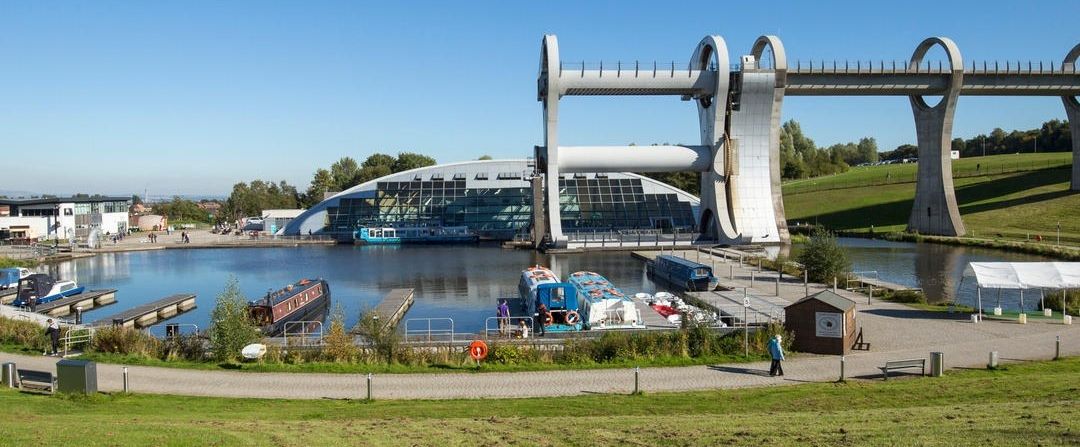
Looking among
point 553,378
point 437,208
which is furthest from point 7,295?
point 437,208

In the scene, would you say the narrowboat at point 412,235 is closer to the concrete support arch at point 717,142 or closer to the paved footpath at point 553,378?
the concrete support arch at point 717,142

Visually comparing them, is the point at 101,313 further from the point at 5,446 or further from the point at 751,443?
the point at 751,443

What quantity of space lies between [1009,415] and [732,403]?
437 centimetres

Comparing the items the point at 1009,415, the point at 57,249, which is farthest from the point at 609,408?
the point at 57,249

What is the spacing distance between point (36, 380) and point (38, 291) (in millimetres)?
19222

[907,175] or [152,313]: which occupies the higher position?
[907,175]

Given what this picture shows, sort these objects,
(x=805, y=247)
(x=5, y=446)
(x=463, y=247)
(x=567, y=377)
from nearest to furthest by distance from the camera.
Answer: (x=5, y=446)
(x=567, y=377)
(x=805, y=247)
(x=463, y=247)

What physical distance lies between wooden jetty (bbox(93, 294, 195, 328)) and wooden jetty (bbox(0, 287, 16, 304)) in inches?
261

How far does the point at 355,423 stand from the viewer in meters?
12.7

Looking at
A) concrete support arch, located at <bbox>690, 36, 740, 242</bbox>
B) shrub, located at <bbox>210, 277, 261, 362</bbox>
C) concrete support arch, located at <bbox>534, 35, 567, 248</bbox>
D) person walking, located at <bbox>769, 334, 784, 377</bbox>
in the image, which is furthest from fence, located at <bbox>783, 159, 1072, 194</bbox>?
shrub, located at <bbox>210, 277, 261, 362</bbox>

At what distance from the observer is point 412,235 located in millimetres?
69750

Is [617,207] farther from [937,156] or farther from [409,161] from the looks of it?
[409,161]

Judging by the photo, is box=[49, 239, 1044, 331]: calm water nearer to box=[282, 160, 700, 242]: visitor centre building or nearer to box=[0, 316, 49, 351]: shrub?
box=[0, 316, 49, 351]: shrub

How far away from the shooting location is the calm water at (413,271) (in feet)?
105
